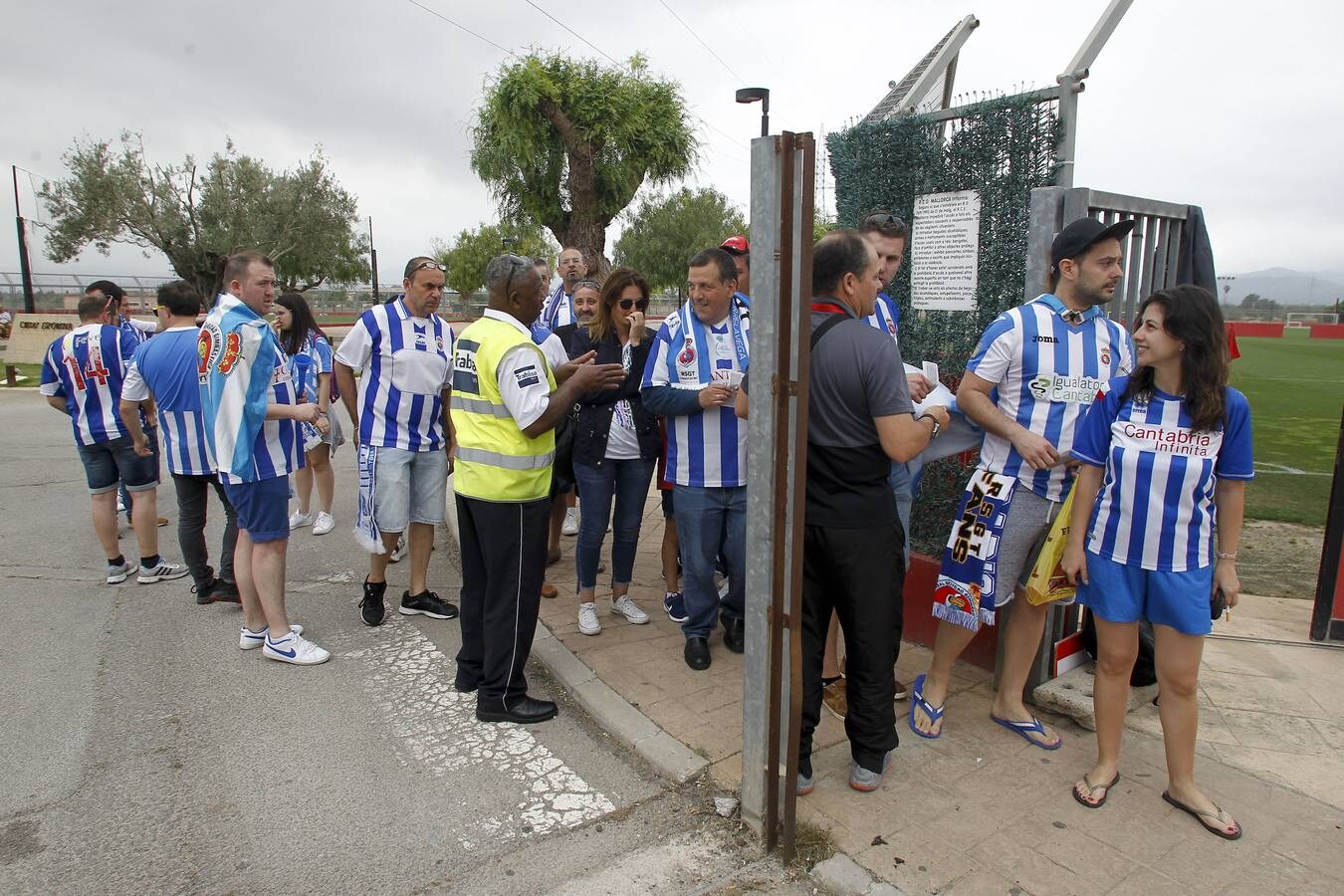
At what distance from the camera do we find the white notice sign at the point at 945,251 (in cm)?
406

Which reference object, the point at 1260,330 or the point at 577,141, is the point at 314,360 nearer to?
the point at 577,141

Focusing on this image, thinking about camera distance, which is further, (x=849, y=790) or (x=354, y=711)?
(x=354, y=711)

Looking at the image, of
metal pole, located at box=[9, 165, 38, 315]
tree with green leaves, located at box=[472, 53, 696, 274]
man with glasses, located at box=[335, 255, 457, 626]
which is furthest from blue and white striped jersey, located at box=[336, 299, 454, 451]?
metal pole, located at box=[9, 165, 38, 315]

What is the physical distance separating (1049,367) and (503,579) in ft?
7.98

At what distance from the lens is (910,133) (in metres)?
4.27

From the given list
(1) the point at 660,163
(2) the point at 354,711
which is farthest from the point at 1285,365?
(2) the point at 354,711

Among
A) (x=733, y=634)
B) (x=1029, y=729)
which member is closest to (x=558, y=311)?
(x=733, y=634)

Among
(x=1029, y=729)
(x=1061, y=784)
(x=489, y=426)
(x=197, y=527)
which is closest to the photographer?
(x=1061, y=784)

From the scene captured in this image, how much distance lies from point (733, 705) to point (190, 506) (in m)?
3.65

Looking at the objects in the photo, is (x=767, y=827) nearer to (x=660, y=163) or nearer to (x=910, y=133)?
(x=910, y=133)

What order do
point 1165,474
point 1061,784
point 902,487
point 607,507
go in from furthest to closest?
point 607,507 < point 902,487 < point 1061,784 < point 1165,474

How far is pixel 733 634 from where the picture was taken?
14.1 feet

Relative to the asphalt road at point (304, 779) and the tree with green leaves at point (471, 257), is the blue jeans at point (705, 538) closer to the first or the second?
the asphalt road at point (304, 779)

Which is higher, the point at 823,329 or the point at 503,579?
the point at 823,329
